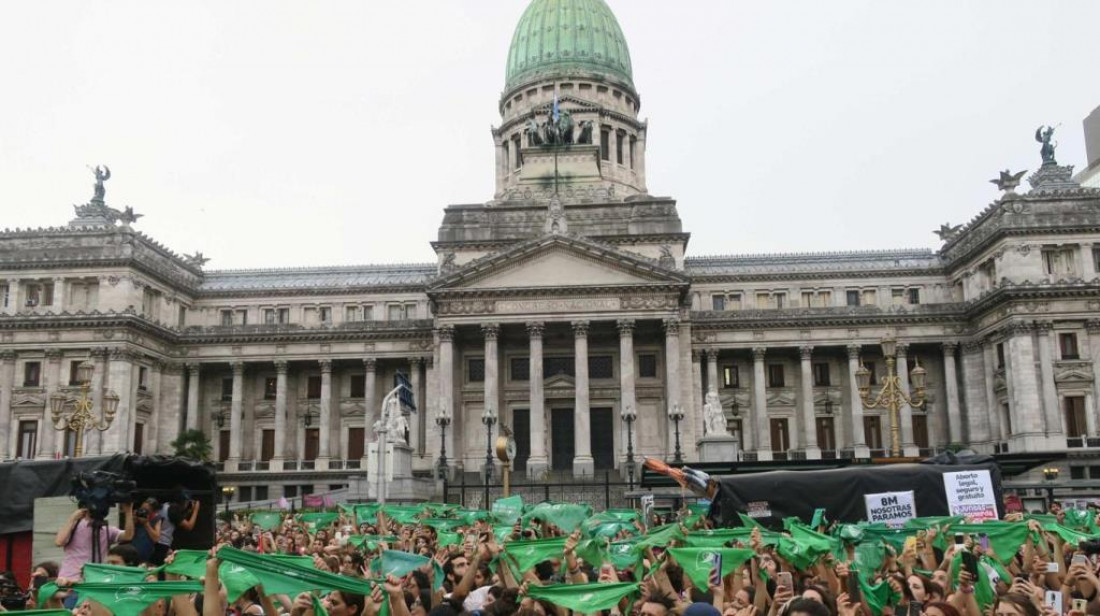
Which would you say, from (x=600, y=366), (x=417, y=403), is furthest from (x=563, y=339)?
(x=417, y=403)

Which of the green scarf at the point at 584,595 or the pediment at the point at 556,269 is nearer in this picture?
the green scarf at the point at 584,595

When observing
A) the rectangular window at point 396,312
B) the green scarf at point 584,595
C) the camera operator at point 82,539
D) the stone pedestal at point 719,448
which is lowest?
the green scarf at point 584,595

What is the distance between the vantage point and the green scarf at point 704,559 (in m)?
13.3

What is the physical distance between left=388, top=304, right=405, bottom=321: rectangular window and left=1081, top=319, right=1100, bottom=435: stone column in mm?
45403

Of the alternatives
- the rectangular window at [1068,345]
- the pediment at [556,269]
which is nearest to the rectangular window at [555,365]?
the pediment at [556,269]

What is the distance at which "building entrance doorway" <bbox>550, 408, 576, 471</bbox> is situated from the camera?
6350 centimetres

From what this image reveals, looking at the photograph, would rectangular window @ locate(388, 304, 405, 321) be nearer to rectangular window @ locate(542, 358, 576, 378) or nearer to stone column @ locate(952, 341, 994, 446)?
rectangular window @ locate(542, 358, 576, 378)

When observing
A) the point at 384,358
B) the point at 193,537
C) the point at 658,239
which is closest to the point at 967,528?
the point at 193,537

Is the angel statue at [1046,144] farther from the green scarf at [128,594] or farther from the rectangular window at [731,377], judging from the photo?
the green scarf at [128,594]

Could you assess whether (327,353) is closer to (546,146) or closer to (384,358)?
(384,358)

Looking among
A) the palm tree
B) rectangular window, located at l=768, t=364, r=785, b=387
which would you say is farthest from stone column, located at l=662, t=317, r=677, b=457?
the palm tree

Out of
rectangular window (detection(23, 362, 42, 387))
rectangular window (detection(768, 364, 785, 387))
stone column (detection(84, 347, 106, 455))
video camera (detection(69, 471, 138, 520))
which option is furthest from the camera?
rectangular window (detection(768, 364, 785, 387))

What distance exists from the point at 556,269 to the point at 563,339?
5963 millimetres

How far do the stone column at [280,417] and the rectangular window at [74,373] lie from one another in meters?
12.7
